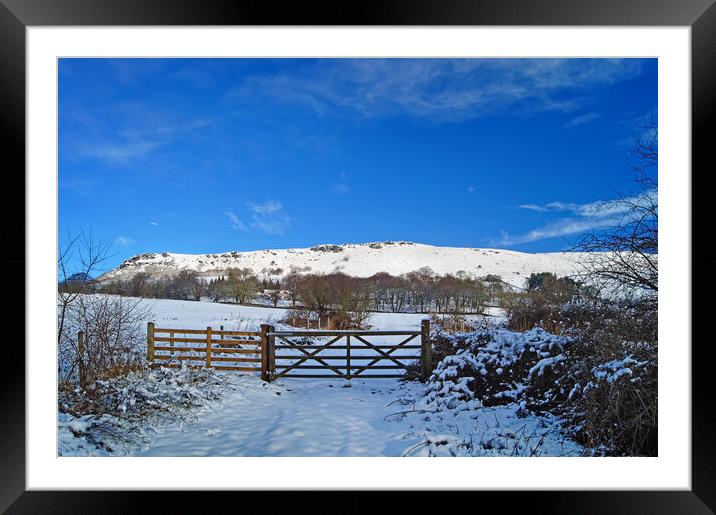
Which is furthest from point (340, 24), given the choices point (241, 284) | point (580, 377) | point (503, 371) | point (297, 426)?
point (241, 284)

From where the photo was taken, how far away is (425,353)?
13.3 feet

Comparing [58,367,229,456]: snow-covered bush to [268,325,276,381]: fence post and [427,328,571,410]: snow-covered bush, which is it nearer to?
[268,325,276,381]: fence post

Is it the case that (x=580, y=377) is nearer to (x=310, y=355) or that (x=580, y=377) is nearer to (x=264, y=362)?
(x=310, y=355)

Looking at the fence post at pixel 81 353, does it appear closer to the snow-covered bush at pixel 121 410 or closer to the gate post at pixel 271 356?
the snow-covered bush at pixel 121 410

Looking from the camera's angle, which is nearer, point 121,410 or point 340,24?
point 340,24

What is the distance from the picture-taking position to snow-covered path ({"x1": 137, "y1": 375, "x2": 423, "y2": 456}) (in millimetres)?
2217

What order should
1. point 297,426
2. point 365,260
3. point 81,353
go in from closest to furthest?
point 297,426 < point 81,353 < point 365,260

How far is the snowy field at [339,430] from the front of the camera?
6.84ft

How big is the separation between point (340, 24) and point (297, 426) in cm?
246

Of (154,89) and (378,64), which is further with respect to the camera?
(378,64)
